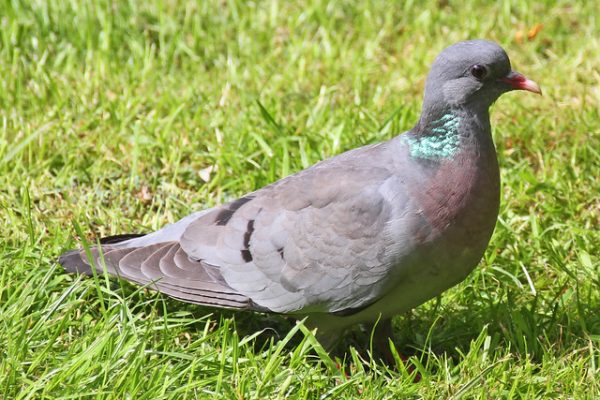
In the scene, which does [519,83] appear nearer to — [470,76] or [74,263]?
[470,76]

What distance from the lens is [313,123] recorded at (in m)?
5.65

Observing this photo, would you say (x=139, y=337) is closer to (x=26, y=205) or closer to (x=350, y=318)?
(x=350, y=318)

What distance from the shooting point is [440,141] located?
3896mm

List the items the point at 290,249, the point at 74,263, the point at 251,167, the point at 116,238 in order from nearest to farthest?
the point at 290,249
the point at 74,263
the point at 116,238
the point at 251,167

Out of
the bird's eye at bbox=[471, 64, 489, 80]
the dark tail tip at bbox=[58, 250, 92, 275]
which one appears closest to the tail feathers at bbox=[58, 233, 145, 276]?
the dark tail tip at bbox=[58, 250, 92, 275]

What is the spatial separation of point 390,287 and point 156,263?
103 centimetres

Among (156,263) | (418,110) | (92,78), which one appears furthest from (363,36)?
(156,263)

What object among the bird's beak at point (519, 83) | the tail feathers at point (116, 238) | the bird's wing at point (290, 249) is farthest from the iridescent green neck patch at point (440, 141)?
the tail feathers at point (116, 238)

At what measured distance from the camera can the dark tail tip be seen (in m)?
4.18

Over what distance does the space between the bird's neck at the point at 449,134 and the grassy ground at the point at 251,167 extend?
0.79 meters

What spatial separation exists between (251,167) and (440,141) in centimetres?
166

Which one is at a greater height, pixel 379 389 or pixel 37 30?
pixel 37 30

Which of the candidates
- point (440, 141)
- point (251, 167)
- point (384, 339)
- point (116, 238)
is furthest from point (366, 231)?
point (251, 167)

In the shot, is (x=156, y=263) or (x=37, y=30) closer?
(x=156, y=263)
